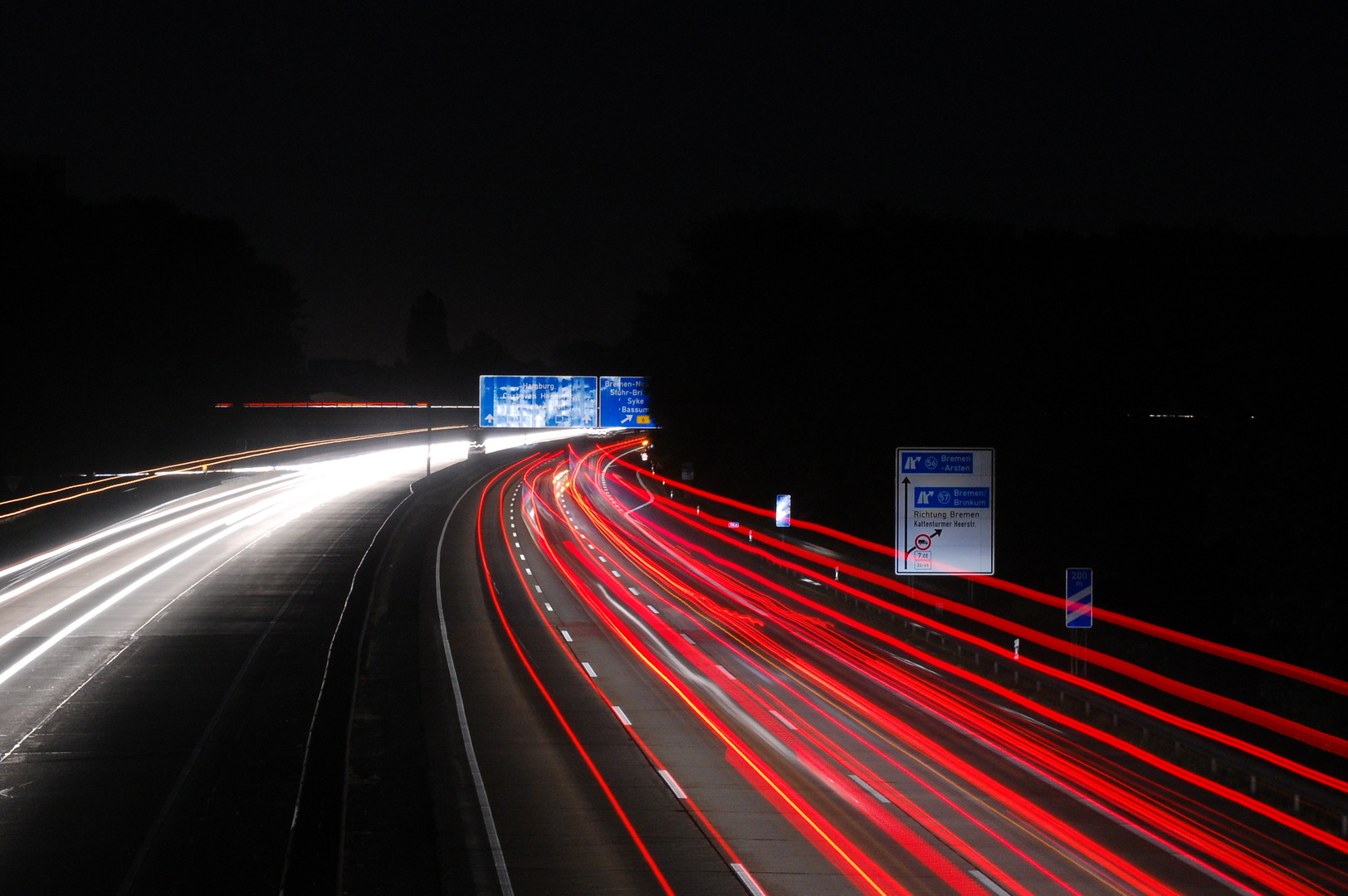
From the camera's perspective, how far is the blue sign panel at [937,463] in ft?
90.1

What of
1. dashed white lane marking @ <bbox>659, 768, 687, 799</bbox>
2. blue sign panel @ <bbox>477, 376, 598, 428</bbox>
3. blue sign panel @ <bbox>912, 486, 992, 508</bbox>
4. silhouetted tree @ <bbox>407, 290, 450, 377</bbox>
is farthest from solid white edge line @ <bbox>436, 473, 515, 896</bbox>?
silhouetted tree @ <bbox>407, 290, 450, 377</bbox>

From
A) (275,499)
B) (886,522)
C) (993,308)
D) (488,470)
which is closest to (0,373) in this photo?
(275,499)

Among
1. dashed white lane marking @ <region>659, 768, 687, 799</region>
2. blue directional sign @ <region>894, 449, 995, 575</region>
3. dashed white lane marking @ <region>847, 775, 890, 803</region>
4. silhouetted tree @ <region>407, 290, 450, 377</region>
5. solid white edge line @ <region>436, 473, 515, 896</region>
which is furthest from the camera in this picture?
silhouetted tree @ <region>407, 290, 450, 377</region>

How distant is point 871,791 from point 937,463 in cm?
1296

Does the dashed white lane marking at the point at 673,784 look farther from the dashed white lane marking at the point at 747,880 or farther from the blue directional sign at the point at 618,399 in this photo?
the blue directional sign at the point at 618,399

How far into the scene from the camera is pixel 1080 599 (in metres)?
22.8

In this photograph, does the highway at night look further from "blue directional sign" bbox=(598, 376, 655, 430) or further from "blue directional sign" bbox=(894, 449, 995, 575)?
"blue directional sign" bbox=(598, 376, 655, 430)

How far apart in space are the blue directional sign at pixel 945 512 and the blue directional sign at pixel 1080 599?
4.45 metres

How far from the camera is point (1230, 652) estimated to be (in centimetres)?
2088

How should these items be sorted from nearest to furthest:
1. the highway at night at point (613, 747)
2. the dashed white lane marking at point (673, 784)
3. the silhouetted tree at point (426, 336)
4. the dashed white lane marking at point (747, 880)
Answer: the dashed white lane marking at point (747, 880), the highway at night at point (613, 747), the dashed white lane marking at point (673, 784), the silhouetted tree at point (426, 336)

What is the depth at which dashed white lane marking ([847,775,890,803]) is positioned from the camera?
15266 mm

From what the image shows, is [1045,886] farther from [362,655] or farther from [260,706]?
[362,655]

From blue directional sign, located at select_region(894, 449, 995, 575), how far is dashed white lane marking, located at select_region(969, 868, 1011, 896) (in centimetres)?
1512

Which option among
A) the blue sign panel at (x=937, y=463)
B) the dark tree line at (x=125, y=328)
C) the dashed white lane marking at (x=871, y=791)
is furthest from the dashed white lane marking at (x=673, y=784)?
the dark tree line at (x=125, y=328)
